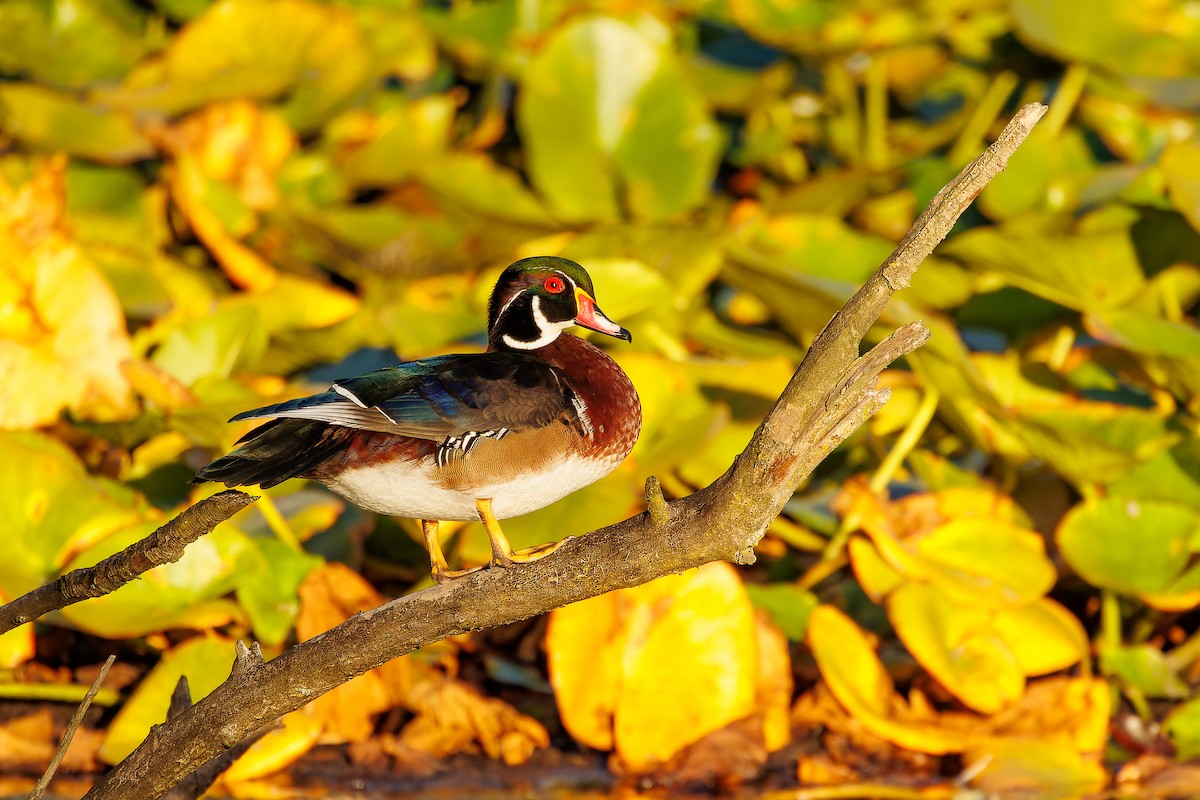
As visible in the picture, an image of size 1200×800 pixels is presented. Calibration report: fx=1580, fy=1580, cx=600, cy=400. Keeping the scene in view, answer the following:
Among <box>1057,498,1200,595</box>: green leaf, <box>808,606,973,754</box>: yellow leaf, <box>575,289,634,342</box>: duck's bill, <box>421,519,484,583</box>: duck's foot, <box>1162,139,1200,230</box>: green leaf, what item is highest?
<box>575,289,634,342</box>: duck's bill

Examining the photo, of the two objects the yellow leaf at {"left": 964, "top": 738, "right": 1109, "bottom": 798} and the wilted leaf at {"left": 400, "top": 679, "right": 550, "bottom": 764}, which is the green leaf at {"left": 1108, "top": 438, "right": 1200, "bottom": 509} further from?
the wilted leaf at {"left": 400, "top": 679, "right": 550, "bottom": 764}

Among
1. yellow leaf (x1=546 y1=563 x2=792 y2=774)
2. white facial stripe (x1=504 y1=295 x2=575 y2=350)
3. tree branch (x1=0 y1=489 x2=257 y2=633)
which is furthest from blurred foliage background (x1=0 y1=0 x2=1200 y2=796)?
white facial stripe (x1=504 y1=295 x2=575 y2=350)

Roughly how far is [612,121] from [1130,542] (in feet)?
7.13

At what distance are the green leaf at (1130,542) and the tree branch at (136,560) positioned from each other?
2.29 m

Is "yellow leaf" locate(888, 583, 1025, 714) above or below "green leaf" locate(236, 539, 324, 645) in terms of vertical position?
above

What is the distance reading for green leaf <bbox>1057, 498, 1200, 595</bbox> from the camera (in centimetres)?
380

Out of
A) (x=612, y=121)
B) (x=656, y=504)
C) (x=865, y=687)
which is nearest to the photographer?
(x=656, y=504)

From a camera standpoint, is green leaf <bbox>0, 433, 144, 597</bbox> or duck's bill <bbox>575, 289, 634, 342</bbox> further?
green leaf <bbox>0, 433, 144, 597</bbox>

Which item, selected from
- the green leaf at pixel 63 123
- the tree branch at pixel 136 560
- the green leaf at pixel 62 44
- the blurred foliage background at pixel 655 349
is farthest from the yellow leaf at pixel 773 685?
the green leaf at pixel 62 44

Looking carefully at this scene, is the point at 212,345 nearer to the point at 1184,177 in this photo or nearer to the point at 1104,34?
the point at 1184,177

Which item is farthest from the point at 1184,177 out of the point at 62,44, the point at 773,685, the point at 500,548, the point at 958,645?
the point at 62,44

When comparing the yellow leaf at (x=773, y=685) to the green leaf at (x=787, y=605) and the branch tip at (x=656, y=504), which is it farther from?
the branch tip at (x=656, y=504)

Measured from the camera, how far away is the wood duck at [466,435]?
2.23 m

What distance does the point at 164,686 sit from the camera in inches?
137
